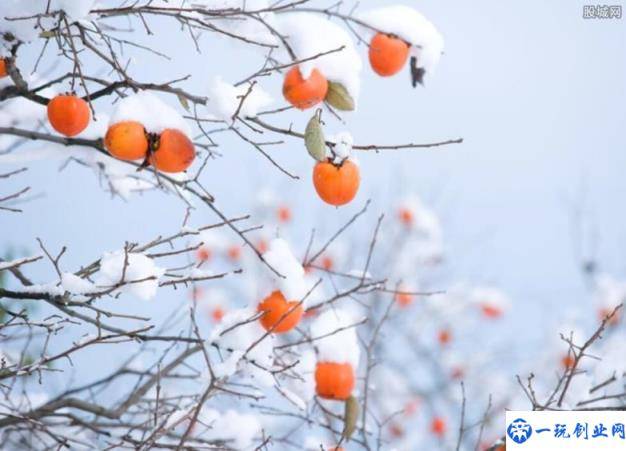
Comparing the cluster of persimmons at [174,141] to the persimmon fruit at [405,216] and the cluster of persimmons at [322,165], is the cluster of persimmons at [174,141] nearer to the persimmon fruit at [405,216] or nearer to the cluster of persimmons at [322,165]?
the cluster of persimmons at [322,165]

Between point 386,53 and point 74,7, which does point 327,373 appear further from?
point 74,7

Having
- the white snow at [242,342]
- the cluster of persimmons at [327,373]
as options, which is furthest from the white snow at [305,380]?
the white snow at [242,342]

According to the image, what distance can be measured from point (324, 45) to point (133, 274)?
2.37ft

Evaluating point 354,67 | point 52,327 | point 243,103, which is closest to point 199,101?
point 243,103

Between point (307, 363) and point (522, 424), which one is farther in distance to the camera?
point (307, 363)

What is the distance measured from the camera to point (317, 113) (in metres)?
1.86

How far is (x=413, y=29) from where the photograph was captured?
200 cm

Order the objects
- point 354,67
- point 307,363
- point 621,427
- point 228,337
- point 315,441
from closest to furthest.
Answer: point 354,67, point 228,337, point 621,427, point 307,363, point 315,441

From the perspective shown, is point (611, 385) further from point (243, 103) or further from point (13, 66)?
point (13, 66)

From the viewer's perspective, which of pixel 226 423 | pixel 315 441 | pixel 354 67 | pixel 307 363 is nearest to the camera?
pixel 354 67

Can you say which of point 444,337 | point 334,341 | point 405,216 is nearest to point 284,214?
point 405,216

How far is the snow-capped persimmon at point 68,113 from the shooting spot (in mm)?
1859

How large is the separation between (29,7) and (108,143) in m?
0.40

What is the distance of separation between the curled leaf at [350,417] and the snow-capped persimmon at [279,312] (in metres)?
0.41
